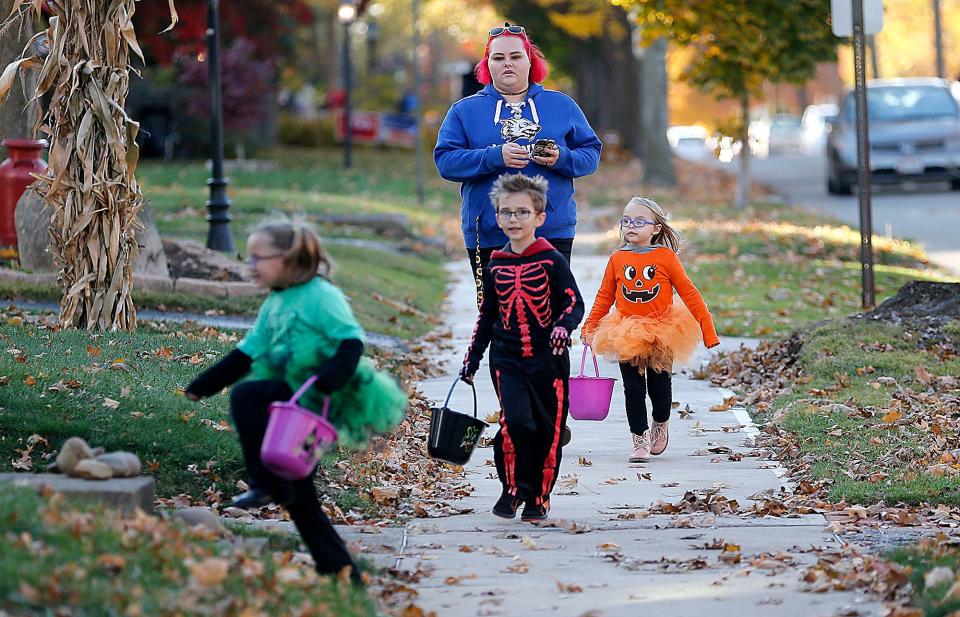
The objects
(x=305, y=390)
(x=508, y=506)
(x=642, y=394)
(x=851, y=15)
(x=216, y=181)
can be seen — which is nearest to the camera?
(x=305, y=390)

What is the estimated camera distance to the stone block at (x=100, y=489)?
5.45 meters

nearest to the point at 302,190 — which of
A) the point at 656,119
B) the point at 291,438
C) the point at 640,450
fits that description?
the point at 656,119

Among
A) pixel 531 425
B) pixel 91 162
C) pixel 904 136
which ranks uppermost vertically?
pixel 904 136

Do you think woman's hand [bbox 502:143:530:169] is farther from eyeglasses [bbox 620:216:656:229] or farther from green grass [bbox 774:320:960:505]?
green grass [bbox 774:320:960:505]

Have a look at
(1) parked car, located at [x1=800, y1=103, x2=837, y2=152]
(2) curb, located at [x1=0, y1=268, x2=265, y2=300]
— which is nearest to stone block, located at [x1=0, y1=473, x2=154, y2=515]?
(2) curb, located at [x1=0, y1=268, x2=265, y2=300]

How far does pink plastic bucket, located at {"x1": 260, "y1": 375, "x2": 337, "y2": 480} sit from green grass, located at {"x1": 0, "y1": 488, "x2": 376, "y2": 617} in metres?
0.33

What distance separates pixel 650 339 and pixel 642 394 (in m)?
0.37

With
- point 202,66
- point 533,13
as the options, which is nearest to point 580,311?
point 202,66

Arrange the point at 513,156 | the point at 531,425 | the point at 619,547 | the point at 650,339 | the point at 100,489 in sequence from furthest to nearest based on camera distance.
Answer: the point at 650,339, the point at 513,156, the point at 531,425, the point at 619,547, the point at 100,489

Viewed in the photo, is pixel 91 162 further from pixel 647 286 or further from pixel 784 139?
pixel 784 139

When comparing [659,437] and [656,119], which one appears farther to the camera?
[656,119]

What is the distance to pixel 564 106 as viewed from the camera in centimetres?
786

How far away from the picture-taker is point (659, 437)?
8336mm

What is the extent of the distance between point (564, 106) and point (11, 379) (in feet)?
10.2
